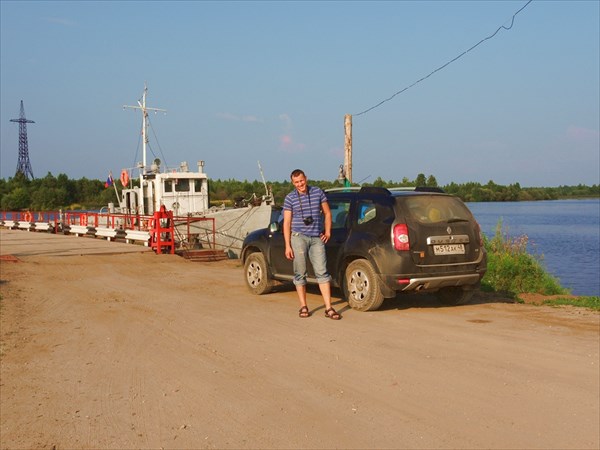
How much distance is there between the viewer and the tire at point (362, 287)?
27.8 ft

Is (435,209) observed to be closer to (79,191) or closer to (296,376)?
(296,376)

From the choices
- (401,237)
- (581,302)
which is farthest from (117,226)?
(581,302)

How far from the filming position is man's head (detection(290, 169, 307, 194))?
27.0ft

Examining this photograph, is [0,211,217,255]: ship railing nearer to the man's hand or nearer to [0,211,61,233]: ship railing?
[0,211,61,233]: ship railing

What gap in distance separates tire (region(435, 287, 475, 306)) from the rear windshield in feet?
3.78

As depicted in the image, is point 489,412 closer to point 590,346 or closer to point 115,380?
point 590,346

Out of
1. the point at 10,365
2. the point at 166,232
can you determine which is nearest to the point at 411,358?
the point at 10,365

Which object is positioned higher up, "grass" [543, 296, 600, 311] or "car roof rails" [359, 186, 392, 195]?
"car roof rails" [359, 186, 392, 195]

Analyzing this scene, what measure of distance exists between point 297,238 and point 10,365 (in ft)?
12.1

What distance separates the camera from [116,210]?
31172 millimetres

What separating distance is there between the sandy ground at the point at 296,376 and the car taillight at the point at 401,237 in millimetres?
928

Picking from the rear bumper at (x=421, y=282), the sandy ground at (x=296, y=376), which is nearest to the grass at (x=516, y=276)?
Answer: the sandy ground at (x=296, y=376)

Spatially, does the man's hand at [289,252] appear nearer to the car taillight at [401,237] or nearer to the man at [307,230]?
the man at [307,230]

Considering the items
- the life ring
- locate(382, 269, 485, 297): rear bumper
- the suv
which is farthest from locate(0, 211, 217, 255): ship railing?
locate(382, 269, 485, 297): rear bumper
